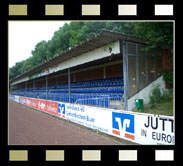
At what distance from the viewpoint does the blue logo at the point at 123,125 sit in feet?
18.1

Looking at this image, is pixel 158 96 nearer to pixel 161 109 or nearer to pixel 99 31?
pixel 161 109

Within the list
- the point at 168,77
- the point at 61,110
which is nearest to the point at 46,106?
the point at 61,110

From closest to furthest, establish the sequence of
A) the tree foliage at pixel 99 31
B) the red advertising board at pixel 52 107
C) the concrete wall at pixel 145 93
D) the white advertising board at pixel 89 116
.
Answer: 1. the white advertising board at pixel 89 116
2. the concrete wall at pixel 145 93
3. the tree foliage at pixel 99 31
4. the red advertising board at pixel 52 107

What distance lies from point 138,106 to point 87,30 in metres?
23.5

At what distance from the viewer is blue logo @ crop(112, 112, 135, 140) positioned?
18.1 feet

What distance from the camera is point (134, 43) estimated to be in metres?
9.91

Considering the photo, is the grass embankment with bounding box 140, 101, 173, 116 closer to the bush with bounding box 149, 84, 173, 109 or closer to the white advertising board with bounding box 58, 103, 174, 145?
the bush with bounding box 149, 84, 173, 109

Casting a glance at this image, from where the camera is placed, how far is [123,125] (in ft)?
19.1

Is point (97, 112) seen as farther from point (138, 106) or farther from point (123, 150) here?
point (123, 150)

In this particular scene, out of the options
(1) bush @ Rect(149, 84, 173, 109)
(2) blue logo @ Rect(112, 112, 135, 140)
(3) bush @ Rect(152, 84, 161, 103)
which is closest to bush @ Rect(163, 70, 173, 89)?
(1) bush @ Rect(149, 84, 173, 109)

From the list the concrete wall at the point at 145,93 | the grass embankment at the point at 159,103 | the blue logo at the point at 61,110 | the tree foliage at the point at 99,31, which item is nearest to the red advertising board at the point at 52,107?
the blue logo at the point at 61,110

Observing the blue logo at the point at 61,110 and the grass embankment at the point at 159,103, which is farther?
the blue logo at the point at 61,110

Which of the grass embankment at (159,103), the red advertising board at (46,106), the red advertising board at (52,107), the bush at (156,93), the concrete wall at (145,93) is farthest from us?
the red advertising board at (46,106)

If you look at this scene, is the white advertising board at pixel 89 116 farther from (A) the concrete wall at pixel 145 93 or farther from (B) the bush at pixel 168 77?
(B) the bush at pixel 168 77
